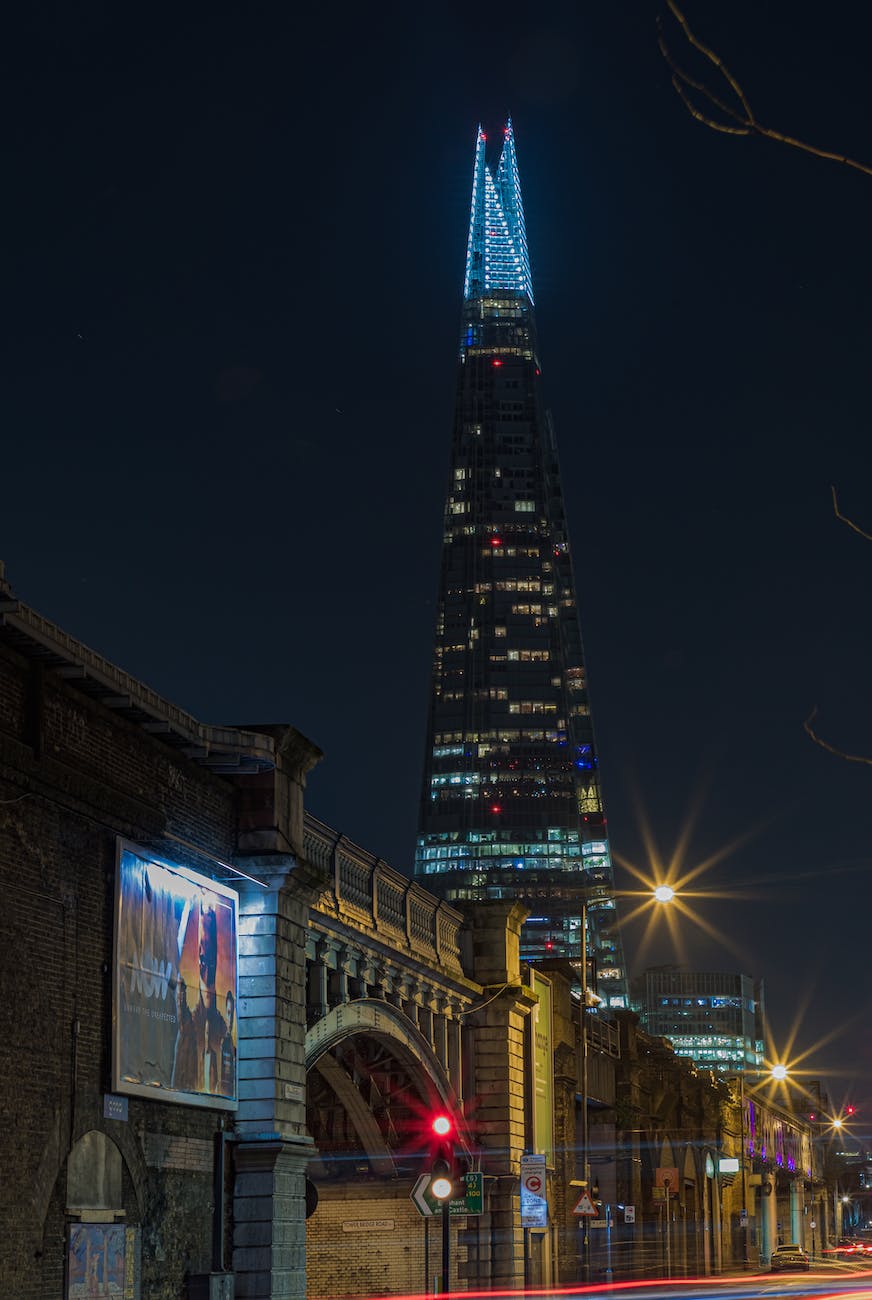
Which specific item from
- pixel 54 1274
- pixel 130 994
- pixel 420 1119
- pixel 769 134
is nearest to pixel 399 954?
pixel 420 1119

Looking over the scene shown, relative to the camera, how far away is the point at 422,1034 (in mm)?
46438

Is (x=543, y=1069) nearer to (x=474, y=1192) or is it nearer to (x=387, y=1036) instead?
(x=387, y=1036)

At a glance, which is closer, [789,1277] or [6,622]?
[6,622]

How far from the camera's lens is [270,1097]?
103ft

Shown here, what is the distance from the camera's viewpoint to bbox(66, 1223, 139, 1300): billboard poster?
24.3 meters

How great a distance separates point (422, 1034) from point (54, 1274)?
23142 millimetres

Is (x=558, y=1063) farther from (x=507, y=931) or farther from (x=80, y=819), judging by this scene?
(x=80, y=819)

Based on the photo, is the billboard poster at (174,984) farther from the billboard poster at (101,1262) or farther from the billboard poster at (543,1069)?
the billboard poster at (543,1069)

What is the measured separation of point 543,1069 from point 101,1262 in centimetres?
3593

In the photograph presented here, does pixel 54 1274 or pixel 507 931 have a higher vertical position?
pixel 507 931

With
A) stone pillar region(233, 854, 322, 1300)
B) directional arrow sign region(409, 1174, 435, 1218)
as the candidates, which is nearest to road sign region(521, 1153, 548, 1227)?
stone pillar region(233, 854, 322, 1300)

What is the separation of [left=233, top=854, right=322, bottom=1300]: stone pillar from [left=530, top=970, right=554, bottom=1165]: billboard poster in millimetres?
25551

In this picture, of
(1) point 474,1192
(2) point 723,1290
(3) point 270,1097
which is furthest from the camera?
(2) point 723,1290

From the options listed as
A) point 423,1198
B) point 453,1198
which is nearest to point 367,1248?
point 453,1198
